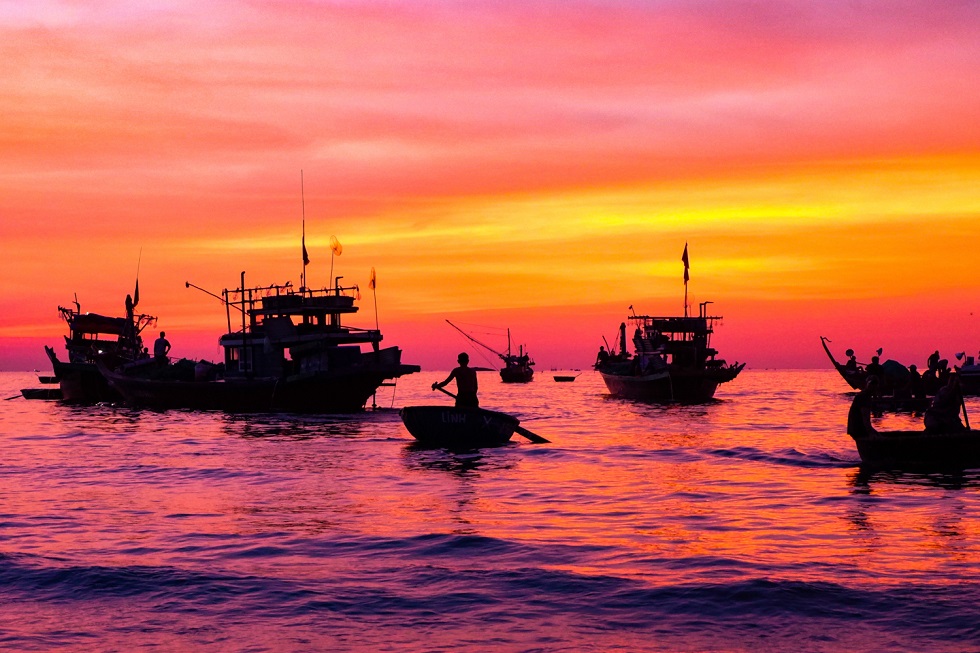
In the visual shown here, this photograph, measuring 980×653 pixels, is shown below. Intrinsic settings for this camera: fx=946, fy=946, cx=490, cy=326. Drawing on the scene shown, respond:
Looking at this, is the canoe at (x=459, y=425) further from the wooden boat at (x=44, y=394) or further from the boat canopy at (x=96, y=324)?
the wooden boat at (x=44, y=394)

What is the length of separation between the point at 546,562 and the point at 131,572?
18.4 feet

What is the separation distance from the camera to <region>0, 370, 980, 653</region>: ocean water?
389 inches

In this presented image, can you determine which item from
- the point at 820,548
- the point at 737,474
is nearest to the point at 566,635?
the point at 820,548

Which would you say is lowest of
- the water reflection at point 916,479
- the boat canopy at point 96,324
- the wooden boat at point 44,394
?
the water reflection at point 916,479

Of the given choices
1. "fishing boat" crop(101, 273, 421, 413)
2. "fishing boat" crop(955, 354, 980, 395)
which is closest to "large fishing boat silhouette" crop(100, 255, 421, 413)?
"fishing boat" crop(101, 273, 421, 413)

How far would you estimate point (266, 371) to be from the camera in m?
57.9

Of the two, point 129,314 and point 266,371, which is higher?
point 129,314

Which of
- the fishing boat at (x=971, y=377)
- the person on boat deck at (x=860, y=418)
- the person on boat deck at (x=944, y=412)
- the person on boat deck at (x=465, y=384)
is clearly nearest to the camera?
the person on boat deck at (x=944, y=412)

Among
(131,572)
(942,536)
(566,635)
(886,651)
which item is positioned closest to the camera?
(886,651)

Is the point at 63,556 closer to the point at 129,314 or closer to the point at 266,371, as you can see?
the point at 266,371

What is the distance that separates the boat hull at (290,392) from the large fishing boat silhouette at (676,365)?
27.9 m

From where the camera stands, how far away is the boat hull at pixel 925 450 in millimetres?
22312

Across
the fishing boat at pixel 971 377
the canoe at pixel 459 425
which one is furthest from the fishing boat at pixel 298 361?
the fishing boat at pixel 971 377

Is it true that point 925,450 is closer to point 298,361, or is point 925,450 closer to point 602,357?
point 298,361
